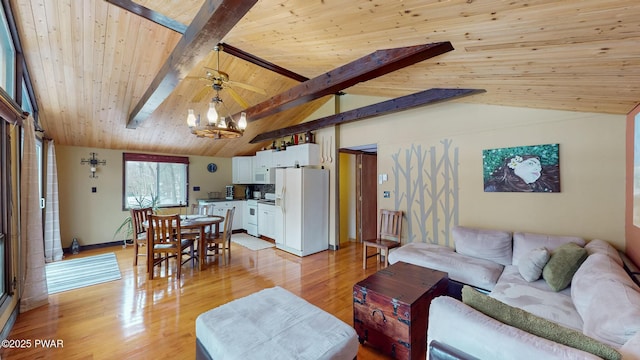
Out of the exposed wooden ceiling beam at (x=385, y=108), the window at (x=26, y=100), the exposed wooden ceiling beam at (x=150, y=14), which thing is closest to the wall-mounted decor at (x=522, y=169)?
the exposed wooden ceiling beam at (x=385, y=108)

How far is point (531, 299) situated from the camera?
201 cm

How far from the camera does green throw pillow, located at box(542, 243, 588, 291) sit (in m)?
2.09

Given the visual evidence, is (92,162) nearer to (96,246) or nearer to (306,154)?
(96,246)

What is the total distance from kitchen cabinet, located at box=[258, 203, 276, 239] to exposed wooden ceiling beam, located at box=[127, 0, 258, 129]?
323cm

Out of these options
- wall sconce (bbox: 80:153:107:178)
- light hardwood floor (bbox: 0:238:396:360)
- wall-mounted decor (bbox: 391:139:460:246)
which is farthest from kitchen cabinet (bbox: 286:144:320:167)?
wall sconce (bbox: 80:153:107:178)

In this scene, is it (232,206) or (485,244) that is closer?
(485,244)

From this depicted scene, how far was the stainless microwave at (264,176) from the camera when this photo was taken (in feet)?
20.0

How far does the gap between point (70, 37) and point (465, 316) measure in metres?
4.20

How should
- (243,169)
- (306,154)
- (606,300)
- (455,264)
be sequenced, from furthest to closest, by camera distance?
(243,169), (306,154), (455,264), (606,300)

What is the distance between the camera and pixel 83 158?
16.4ft

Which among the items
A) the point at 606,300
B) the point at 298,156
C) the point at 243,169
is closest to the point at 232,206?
the point at 243,169

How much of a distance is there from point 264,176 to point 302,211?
6.71ft

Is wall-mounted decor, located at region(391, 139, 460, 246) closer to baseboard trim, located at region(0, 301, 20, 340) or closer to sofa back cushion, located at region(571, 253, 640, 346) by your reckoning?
sofa back cushion, located at region(571, 253, 640, 346)

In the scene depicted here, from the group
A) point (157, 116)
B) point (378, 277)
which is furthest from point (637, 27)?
point (157, 116)
